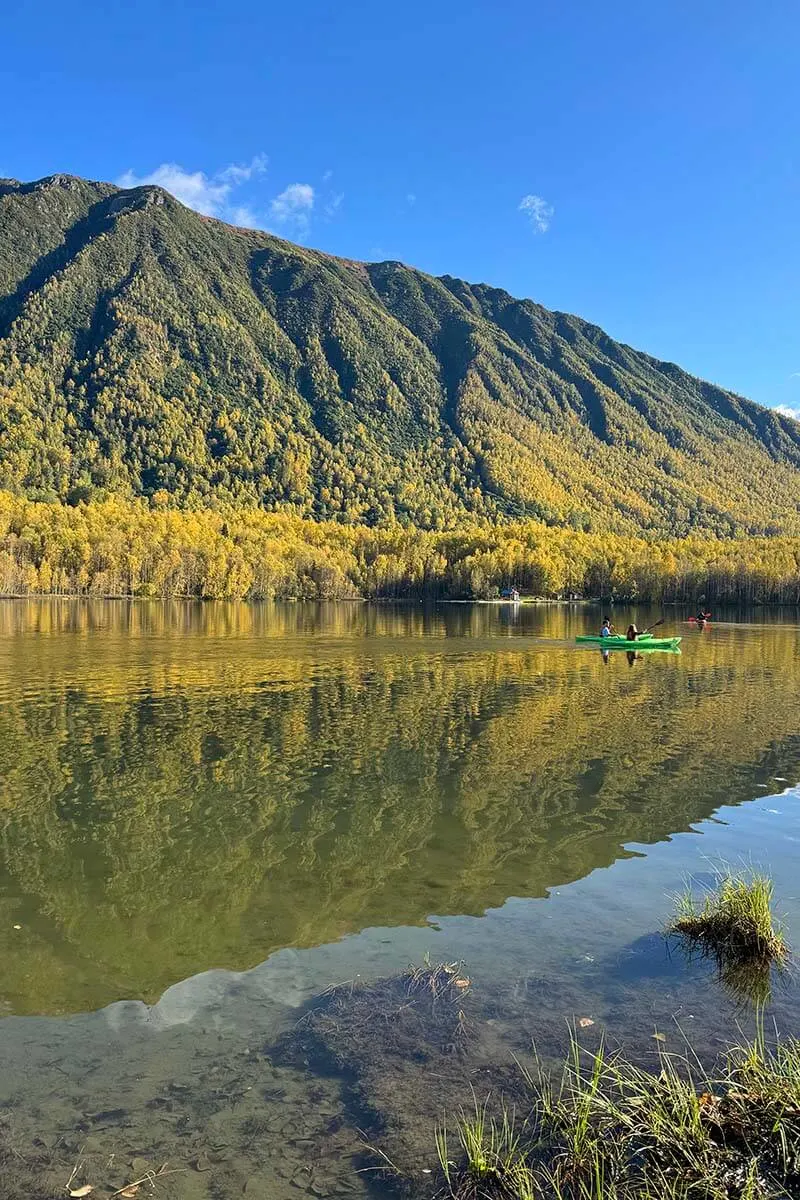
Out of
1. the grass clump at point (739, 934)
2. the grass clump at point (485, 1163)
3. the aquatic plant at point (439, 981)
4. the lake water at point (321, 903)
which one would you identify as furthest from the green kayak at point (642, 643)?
the grass clump at point (485, 1163)

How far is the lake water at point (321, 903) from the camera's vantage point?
8.34 metres

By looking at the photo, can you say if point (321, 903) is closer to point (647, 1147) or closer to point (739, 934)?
point (739, 934)

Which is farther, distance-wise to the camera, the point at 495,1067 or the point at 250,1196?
the point at 495,1067

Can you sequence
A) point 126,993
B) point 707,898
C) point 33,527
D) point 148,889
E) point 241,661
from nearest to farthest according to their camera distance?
point 126,993 → point 707,898 → point 148,889 → point 241,661 → point 33,527

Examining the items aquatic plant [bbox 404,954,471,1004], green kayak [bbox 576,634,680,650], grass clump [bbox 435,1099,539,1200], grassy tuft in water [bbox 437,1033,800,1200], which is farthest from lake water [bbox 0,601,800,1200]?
green kayak [bbox 576,634,680,650]

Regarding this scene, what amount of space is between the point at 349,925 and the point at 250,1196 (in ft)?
20.3

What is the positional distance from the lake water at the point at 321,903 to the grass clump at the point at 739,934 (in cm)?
43

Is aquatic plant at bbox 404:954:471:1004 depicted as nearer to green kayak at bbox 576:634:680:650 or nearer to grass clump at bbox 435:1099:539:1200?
grass clump at bbox 435:1099:539:1200

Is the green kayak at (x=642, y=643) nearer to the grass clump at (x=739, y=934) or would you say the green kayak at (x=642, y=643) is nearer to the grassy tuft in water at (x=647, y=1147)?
the grass clump at (x=739, y=934)

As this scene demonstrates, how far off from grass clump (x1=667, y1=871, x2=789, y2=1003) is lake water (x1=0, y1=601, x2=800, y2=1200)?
0.43m

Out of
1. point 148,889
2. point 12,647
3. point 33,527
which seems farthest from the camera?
point 33,527

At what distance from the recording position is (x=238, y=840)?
58.2 ft

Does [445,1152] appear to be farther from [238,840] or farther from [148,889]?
[238,840]

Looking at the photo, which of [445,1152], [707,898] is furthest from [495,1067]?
[707,898]
